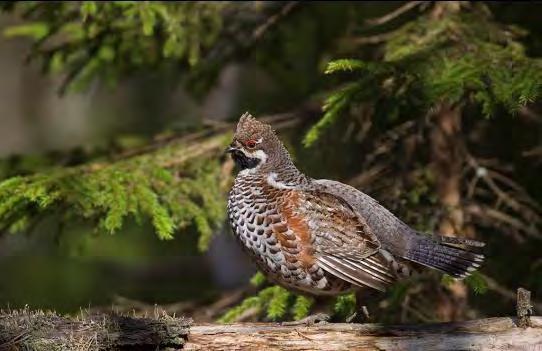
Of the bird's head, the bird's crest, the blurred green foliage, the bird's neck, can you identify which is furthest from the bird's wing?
the blurred green foliage

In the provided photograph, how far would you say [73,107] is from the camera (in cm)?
2153

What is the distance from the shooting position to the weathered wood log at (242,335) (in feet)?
14.0

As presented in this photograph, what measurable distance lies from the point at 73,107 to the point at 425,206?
1658 cm

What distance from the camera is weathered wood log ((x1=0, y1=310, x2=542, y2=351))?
4.26 m

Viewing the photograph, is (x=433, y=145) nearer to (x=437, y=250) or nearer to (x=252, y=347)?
(x=437, y=250)

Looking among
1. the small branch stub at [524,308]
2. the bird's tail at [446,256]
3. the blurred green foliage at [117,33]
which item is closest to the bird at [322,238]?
the bird's tail at [446,256]

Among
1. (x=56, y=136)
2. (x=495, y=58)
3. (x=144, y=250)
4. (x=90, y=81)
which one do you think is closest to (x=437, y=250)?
(x=495, y=58)

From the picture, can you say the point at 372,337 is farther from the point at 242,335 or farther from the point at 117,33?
the point at 117,33

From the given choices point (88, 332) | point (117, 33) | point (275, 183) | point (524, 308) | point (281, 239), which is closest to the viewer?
point (524, 308)

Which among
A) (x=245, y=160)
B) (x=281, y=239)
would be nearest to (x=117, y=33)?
(x=245, y=160)

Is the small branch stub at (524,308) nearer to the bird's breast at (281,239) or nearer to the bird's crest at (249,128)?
the bird's breast at (281,239)

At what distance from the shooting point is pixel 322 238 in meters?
4.86

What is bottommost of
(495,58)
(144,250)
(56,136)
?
(144,250)

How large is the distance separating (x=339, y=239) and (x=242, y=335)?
0.83 metres
